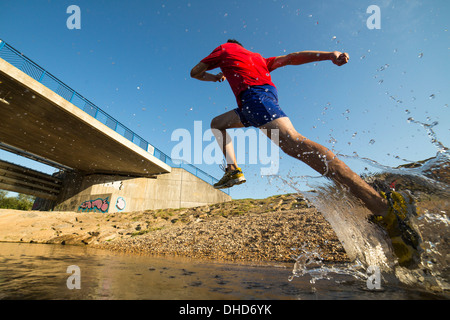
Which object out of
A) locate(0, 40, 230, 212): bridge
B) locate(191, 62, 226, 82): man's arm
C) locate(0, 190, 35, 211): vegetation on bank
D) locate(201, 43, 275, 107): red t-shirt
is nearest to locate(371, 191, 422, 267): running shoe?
locate(201, 43, 275, 107): red t-shirt

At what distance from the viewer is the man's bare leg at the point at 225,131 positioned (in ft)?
9.43

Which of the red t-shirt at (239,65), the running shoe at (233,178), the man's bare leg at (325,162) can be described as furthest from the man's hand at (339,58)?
the running shoe at (233,178)

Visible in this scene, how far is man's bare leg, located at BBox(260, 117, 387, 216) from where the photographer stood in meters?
1.80

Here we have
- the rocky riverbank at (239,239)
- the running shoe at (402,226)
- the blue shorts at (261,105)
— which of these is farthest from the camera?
the rocky riverbank at (239,239)

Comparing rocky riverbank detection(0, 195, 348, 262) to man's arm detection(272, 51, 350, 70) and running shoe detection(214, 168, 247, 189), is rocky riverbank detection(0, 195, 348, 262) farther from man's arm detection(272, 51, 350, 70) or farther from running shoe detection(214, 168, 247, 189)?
man's arm detection(272, 51, 350, 70)

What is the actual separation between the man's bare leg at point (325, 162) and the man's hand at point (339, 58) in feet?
2.86

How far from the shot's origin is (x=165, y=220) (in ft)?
33.3

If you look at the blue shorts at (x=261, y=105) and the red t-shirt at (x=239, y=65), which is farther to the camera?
the red t-shirt at (x=239, y=65)

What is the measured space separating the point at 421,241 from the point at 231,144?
2.21 m

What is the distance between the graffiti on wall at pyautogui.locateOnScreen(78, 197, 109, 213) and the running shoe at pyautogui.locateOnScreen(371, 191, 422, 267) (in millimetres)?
21038

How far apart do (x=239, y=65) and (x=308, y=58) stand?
0.80m

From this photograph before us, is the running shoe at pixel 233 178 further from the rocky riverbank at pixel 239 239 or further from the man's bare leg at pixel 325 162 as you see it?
the rocky riverbank at pixel 239 239

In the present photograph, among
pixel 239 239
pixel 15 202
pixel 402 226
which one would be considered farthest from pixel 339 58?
pixel 15 202

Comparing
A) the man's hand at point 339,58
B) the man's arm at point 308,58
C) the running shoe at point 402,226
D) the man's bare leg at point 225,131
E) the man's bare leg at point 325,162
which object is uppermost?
the man's arm at point 308,58
